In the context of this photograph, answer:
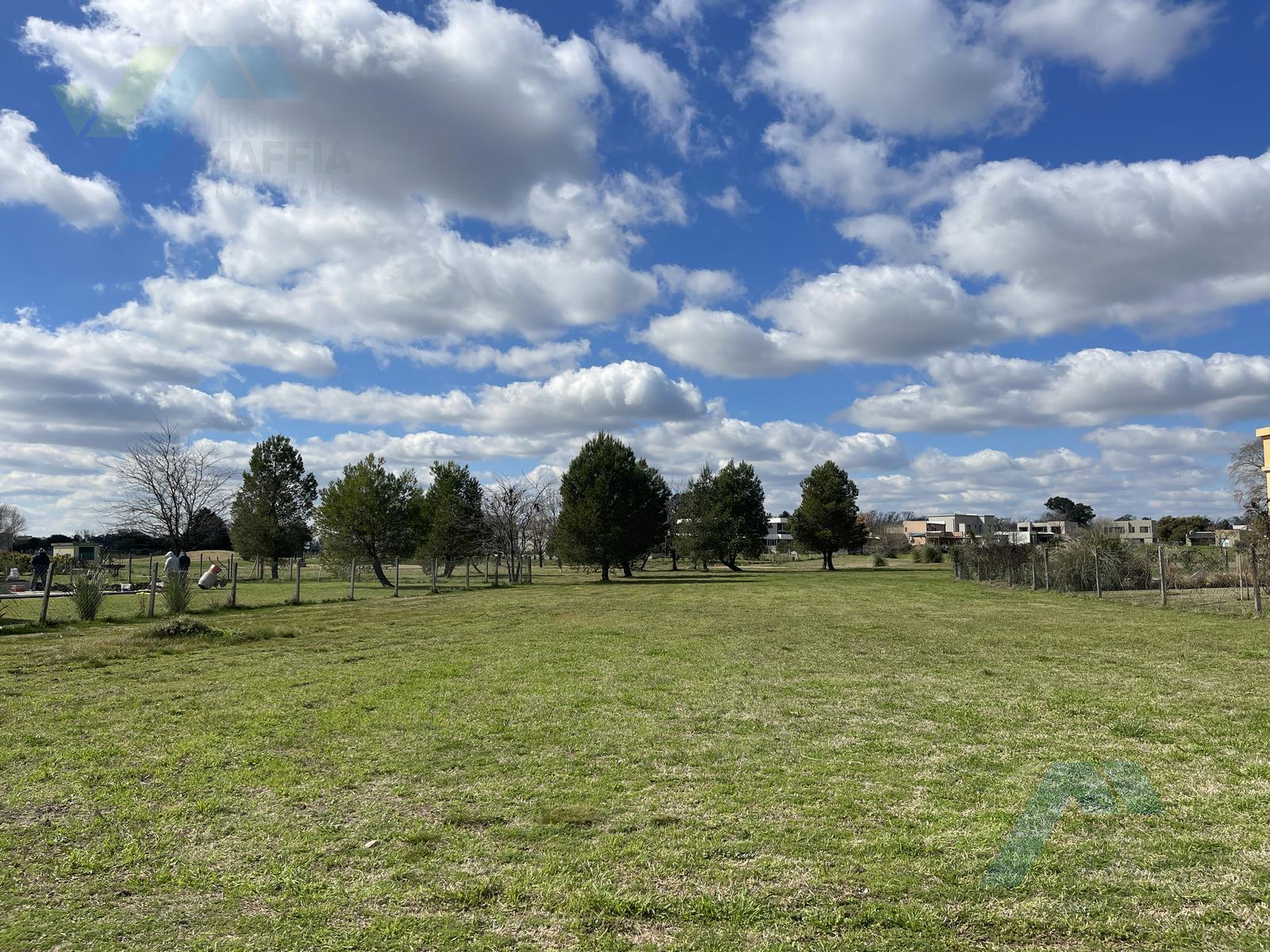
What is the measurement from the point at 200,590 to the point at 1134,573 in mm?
33825

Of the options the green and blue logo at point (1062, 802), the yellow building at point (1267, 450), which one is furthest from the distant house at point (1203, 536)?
the green and blue logo at point (1062, 802)

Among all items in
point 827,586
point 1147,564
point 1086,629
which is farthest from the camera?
point 827,586

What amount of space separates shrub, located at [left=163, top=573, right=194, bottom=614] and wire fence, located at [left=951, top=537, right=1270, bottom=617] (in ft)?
77.2

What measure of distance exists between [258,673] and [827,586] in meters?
28.0

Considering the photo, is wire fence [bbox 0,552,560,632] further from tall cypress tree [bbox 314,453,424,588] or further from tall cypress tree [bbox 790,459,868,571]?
tall cypress tree [bbox 790,459,868,571]

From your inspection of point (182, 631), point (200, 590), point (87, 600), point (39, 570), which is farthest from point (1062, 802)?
point (39, 570)

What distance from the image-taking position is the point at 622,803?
4855 millimetres

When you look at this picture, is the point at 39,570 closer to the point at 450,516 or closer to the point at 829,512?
the point at 450,516

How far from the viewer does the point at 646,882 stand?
12.1ft

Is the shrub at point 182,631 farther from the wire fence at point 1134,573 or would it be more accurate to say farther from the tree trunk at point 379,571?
the tree trunk at point 379,571

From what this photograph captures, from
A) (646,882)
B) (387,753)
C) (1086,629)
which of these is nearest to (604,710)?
(387,753)

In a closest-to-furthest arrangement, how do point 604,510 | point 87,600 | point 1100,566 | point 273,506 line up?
point 87,600 < point 1100,566 < point 604,510 < point 273,506

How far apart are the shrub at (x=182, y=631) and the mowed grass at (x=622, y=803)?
92.8 inches

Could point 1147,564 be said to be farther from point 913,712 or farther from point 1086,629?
point 913,712
